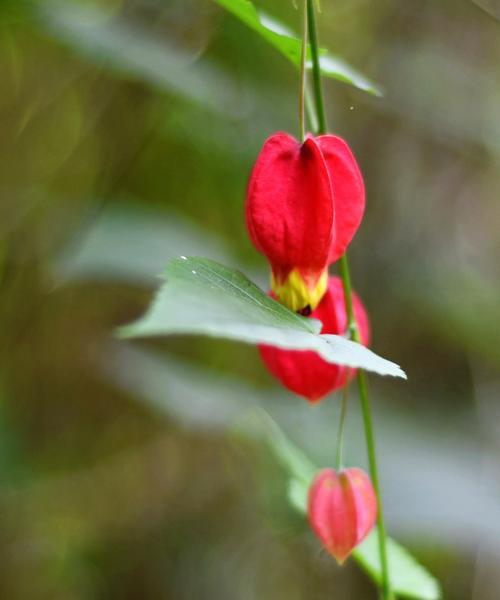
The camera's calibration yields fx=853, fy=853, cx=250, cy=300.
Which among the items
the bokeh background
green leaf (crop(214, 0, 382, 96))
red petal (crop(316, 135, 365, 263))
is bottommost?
the bokeh background

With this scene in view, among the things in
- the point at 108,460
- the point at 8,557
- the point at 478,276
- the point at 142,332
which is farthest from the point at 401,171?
the point at 142,332

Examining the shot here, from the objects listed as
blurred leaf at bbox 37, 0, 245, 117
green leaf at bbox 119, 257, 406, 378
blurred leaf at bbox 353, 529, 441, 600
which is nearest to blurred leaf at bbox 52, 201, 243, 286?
blurred leaf at bbox 37, 0, 245, 117

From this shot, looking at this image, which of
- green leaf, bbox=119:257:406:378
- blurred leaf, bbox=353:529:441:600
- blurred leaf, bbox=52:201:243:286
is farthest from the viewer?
blurred leaf, bbox=52:201:243:286

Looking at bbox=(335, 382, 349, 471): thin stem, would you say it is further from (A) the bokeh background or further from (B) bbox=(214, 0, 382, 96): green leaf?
(A) the bokeh background

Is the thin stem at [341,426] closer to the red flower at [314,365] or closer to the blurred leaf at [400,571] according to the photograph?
the red flower at [314,365]

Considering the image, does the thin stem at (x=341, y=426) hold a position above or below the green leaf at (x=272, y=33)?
below

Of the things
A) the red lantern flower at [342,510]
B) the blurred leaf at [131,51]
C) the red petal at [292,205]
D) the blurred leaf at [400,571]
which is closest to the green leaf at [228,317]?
the red petal at [292,205]
